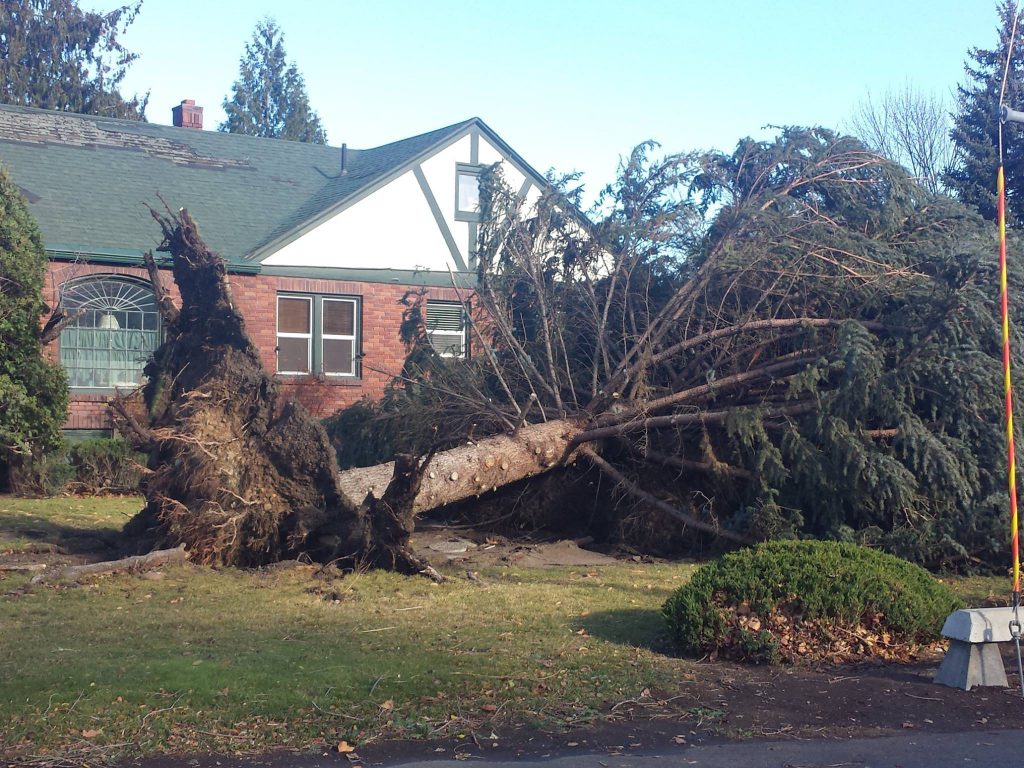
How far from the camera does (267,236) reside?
20094 millimetres

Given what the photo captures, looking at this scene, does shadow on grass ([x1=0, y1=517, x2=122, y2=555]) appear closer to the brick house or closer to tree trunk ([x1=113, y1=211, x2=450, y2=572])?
tree trunk ([x1=113, y1=211, x2=450, y2=572])

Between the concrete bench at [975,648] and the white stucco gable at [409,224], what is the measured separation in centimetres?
1430

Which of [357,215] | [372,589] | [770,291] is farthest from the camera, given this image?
[357,215]

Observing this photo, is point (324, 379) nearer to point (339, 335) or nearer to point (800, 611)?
point (339, 335)

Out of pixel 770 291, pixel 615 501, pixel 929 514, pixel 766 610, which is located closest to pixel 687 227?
pixel 770 291

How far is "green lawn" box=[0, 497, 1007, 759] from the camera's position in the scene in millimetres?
5562

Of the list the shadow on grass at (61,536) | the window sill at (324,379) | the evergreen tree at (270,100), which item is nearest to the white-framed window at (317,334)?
the window sill at (324,379)

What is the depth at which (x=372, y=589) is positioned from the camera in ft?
29.3

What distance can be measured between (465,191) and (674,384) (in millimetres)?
10766

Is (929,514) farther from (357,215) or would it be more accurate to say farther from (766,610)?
(357,215)

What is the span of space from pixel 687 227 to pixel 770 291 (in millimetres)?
1380

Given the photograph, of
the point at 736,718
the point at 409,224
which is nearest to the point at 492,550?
the point at 736,718

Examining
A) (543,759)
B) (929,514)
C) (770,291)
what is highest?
(770,291)

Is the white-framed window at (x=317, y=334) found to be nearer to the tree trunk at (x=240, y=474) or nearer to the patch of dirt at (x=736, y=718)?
the tree trunk at (x=240, y=474)
